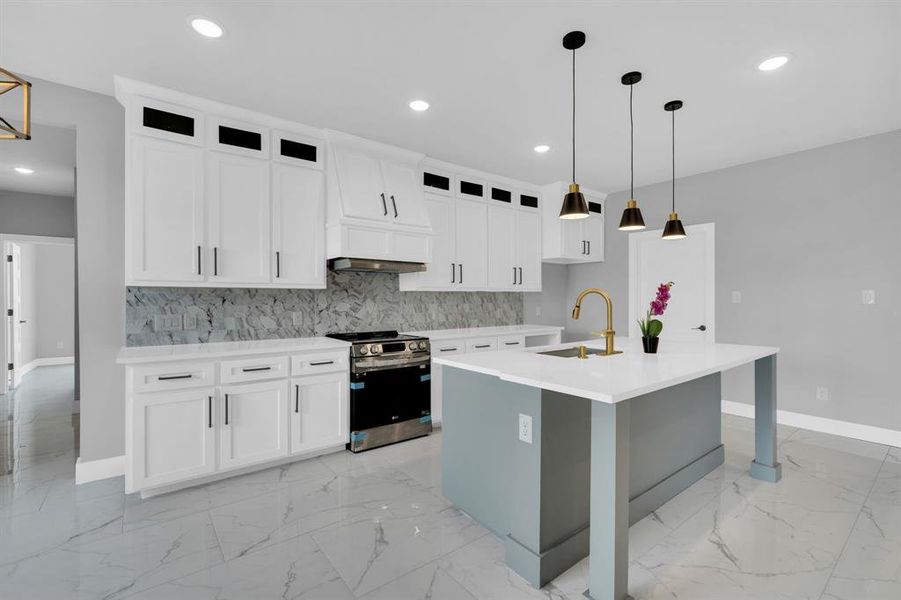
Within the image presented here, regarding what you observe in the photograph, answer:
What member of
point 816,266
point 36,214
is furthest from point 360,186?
point 36,214

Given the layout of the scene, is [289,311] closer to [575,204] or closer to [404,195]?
[404,195]

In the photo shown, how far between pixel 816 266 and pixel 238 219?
524cm

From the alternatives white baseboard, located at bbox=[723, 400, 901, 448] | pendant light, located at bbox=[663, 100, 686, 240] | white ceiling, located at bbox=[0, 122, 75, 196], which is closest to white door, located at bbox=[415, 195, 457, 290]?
pendant light, located at bbox=[663, 100, 686, 240]

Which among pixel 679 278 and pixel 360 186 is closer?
pixel 360 186

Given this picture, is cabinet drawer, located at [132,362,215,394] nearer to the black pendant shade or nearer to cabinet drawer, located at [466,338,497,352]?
cabinet drawer, located at [466,338,497,352]

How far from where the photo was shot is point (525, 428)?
6.77 feet

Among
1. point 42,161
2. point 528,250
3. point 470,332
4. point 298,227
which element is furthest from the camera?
point 528,250

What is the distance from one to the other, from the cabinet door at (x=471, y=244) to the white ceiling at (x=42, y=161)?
3.46 metres

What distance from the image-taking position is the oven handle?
3.54 meters

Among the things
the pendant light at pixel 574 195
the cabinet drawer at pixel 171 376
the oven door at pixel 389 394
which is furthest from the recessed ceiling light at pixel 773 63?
the cabinet drawer at pixel 171 376

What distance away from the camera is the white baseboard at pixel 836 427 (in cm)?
379

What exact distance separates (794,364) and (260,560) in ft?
16.0

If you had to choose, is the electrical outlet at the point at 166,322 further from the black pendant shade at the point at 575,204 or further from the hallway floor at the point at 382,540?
the black pendant shade at the point at 575,204

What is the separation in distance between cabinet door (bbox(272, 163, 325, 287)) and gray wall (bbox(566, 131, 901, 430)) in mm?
4157
